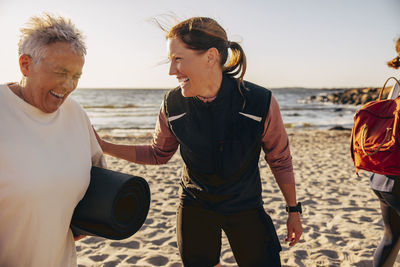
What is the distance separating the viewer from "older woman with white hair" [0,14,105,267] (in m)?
1.41

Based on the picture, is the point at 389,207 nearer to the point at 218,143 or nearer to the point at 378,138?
the point at 378,138

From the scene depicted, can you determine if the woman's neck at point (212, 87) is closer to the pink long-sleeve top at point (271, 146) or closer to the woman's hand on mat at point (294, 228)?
→ the pink long-sleeve top at point (271, 146)

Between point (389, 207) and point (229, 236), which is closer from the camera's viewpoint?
point (229, 236)

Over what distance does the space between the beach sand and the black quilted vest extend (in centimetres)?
187

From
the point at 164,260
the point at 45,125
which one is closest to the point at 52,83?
the point at 45,125

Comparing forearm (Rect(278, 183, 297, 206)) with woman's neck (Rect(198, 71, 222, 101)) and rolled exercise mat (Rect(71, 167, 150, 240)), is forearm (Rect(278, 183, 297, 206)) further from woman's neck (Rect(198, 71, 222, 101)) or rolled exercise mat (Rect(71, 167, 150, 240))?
rolled exercise mat (Rect(71, 167, 150, 240))

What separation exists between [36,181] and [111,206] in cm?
35

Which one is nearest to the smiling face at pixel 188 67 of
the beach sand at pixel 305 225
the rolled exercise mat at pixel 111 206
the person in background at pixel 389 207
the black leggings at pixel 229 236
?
the rolled exercise mat at pixel 111 206

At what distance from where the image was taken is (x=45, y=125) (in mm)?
1562

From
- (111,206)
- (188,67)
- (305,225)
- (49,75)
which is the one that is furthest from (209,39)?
(305,225)

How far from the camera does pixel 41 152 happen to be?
4.90 ft

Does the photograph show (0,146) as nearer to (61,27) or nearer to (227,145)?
(61,27)

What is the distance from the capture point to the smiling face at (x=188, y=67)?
1864 mm

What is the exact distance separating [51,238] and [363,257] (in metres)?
3.31
